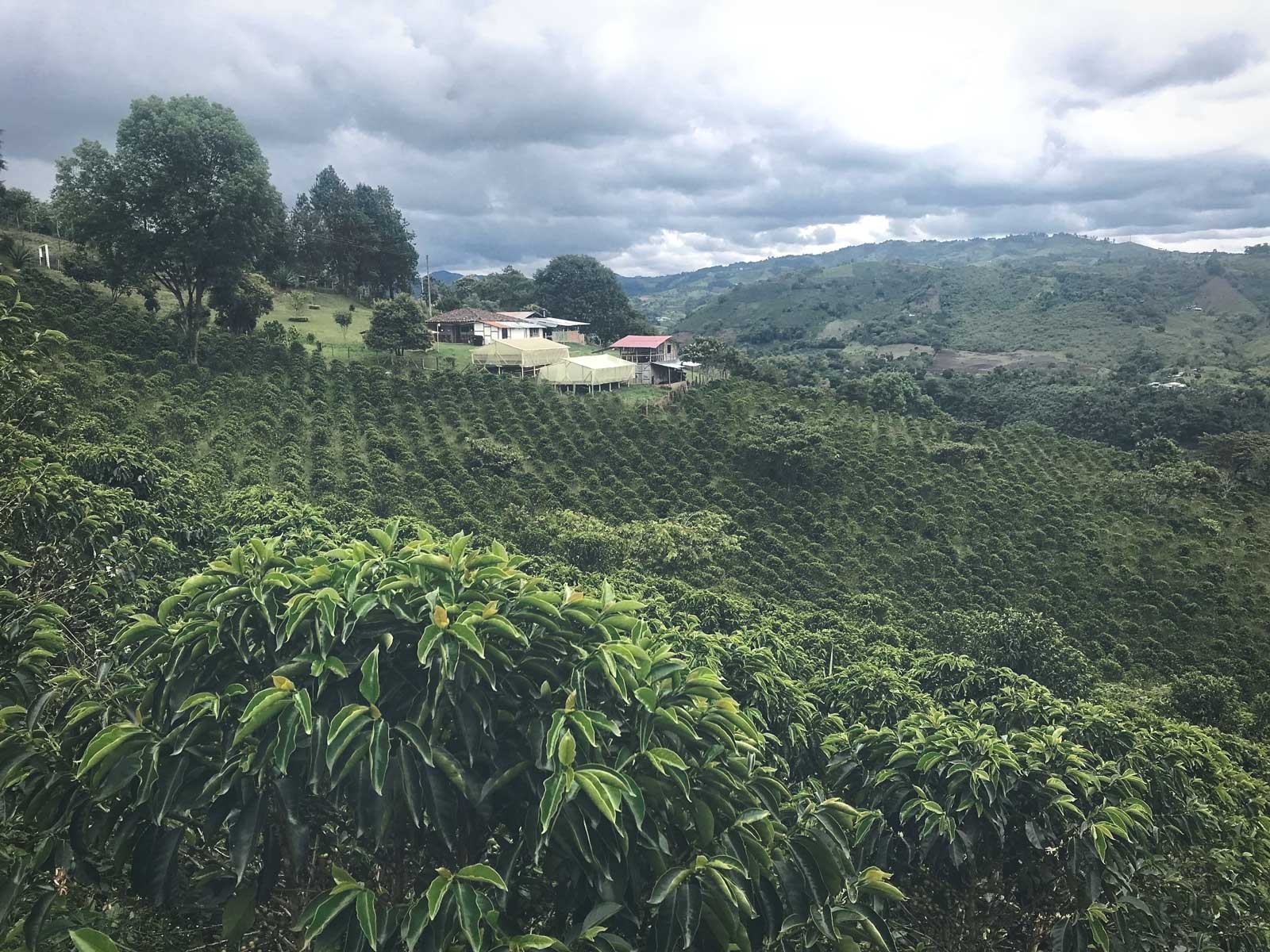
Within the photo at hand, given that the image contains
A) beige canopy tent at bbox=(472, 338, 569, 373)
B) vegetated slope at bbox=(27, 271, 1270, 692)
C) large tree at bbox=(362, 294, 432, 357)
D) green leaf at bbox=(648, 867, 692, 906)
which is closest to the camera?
green leaf at bbox=(648, 867, 692, 906)

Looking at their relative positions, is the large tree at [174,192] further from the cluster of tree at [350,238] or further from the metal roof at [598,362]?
the cluster of tree at [350,238]

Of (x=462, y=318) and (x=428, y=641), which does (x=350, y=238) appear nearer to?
(x=462, y=318)

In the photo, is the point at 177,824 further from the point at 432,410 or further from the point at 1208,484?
the point at 1208,484

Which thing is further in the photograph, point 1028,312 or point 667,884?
point 1028,312

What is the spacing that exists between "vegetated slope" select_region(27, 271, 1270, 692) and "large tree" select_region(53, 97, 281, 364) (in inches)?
123

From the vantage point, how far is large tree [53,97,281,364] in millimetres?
22094

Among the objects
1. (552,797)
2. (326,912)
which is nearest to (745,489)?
(552,797)

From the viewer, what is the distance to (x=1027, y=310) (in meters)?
105

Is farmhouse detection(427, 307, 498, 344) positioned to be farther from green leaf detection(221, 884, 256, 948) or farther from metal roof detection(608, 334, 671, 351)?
green leaf detection(221, 884, 256, 948)

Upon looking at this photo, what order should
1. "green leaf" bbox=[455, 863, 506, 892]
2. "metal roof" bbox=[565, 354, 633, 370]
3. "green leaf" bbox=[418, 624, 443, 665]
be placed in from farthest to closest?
"metal roof" bbox=[565, 354, 633, 370], "green leaf" bbox=[418, 624, 443, 665], "green leaf" bbox=[455, 863, 506, 892]

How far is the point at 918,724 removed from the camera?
474cm

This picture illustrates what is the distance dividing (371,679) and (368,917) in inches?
27.8

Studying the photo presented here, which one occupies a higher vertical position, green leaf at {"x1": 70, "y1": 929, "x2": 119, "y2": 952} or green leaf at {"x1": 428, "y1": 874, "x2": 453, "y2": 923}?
green leaf at {"x1": 70, "y1": 929, "x2": 119, "y2": 952}

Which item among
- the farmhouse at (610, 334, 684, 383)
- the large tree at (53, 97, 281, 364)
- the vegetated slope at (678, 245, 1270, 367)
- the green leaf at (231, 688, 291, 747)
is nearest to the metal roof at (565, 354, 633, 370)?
the farmhouse at (610, 334, 684, 383)
